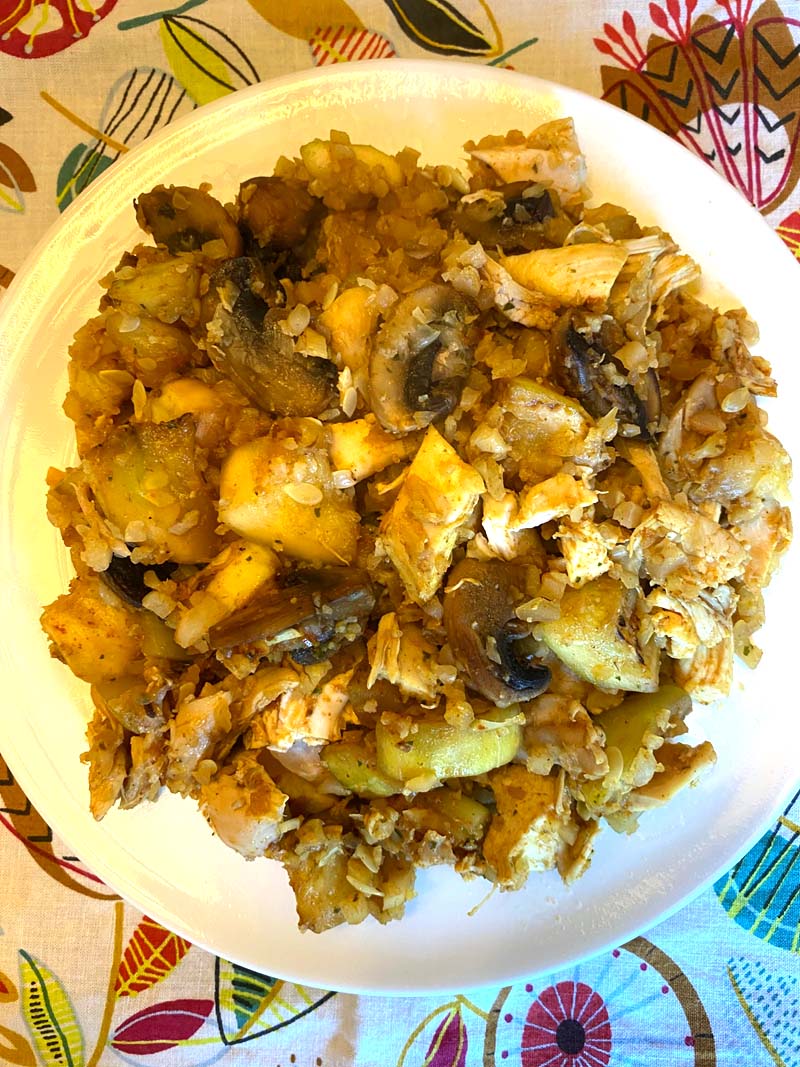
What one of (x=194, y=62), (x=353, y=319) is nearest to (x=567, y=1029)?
(x=353, y=319)

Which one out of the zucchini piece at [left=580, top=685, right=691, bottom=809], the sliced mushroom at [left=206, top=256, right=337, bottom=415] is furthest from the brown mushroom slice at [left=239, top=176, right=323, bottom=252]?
the zucchini piece at [left=580, top=685, right=691, bottom=809]

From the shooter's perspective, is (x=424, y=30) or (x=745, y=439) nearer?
(x=745, y=439)

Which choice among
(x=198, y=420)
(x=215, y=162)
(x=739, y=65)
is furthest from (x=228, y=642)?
(x=739, y=65)

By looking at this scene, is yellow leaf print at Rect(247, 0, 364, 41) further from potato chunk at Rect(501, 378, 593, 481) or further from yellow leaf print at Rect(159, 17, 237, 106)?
potato chunk at Rect(501, 378, 593, 481)

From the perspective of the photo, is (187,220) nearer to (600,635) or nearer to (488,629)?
(488,629)

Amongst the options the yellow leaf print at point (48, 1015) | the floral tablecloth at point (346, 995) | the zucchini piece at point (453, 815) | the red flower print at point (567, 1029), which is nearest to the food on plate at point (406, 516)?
the zucchini piece at point (453, 815)

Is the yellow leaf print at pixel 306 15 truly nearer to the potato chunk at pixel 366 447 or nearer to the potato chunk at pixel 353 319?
the potato chunk at pixel 353 319

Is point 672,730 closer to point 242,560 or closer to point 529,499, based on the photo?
point 529,499
